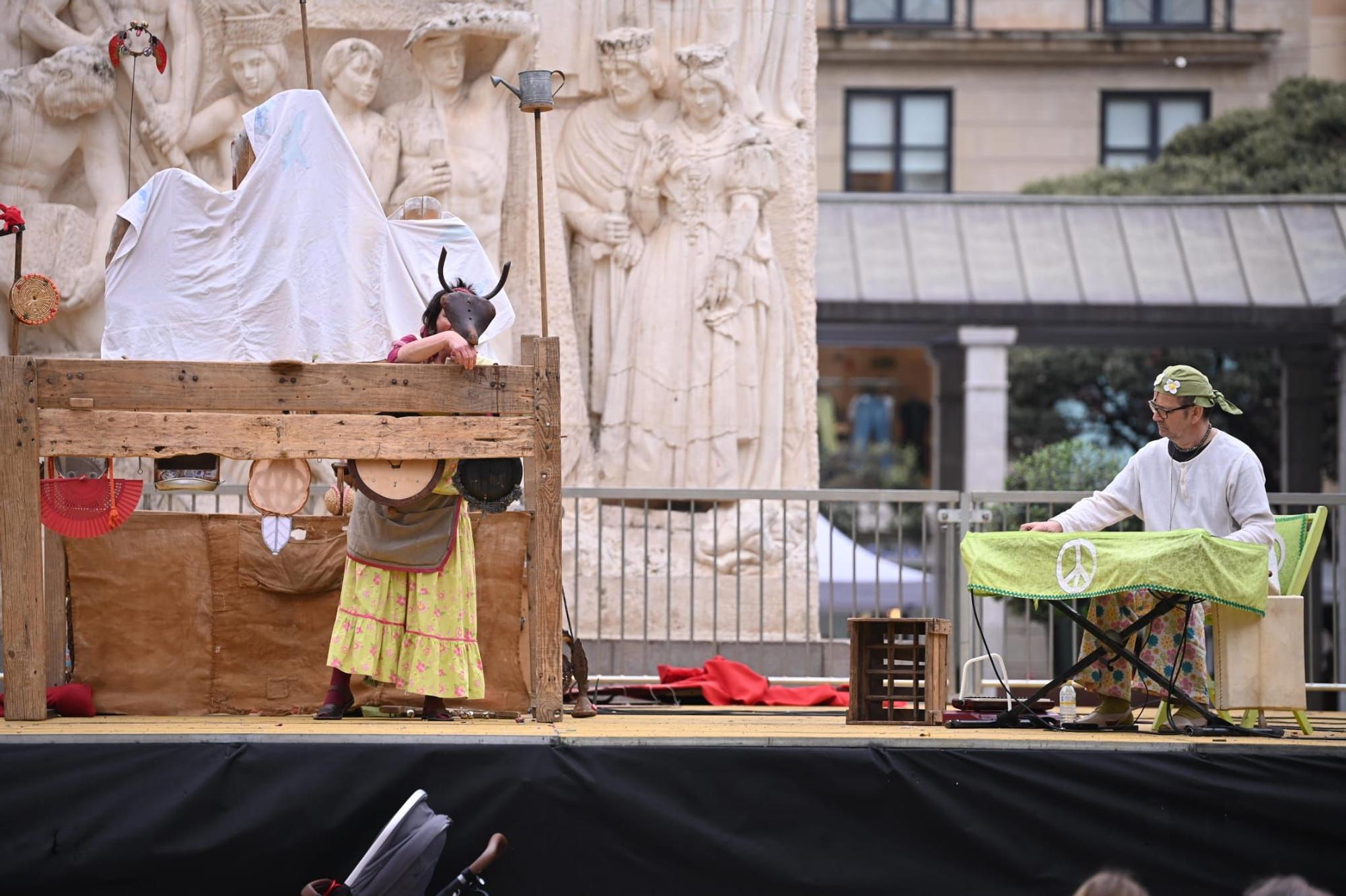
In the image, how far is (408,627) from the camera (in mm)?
6758

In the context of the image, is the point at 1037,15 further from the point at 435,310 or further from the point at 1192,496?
the point at 435,310

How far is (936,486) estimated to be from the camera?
20.4m

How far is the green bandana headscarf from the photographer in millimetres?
6875

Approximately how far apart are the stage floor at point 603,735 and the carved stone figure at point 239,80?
4.38m

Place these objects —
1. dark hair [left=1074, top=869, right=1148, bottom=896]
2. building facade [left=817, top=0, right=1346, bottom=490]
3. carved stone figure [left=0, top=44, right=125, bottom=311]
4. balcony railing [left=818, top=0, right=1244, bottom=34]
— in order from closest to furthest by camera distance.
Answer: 1. dark hair [left=1074, top=869, right=1148, bottom=896]
2. carved stone figure [left=0, top=44, right=125, bottom=311]
3. building facade [left=817, top=0, right=1346, bottom=490]
4. balcony railing [left=818, top=0, right=1244, bottom=34]

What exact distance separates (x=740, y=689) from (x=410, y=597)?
2.25 metres

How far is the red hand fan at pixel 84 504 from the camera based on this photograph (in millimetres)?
6695

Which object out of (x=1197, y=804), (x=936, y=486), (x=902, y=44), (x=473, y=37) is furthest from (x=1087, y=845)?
(x=902, y=44)

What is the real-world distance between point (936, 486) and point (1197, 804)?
46.8 ft

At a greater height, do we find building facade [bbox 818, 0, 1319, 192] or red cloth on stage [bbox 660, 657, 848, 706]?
building facade [bbox 818, 0, 1319, 192]

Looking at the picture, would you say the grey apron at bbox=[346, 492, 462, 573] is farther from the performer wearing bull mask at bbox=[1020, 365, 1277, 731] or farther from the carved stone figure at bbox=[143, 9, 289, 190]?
the carved stone figure at bbox=[143, 9, 289, 190]

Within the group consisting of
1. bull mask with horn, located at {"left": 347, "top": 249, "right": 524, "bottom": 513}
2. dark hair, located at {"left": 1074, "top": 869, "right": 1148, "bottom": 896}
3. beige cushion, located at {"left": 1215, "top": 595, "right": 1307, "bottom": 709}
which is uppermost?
bull mask with horn, located at {"left": 347, "top": 249, "right": 524, "bottom": 513}

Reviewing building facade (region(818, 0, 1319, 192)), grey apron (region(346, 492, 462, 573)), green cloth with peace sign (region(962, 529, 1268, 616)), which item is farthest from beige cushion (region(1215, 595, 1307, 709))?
building facade (region(818, 0, 1319, 192))

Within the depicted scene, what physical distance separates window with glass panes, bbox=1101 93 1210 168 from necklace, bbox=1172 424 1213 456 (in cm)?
2689
